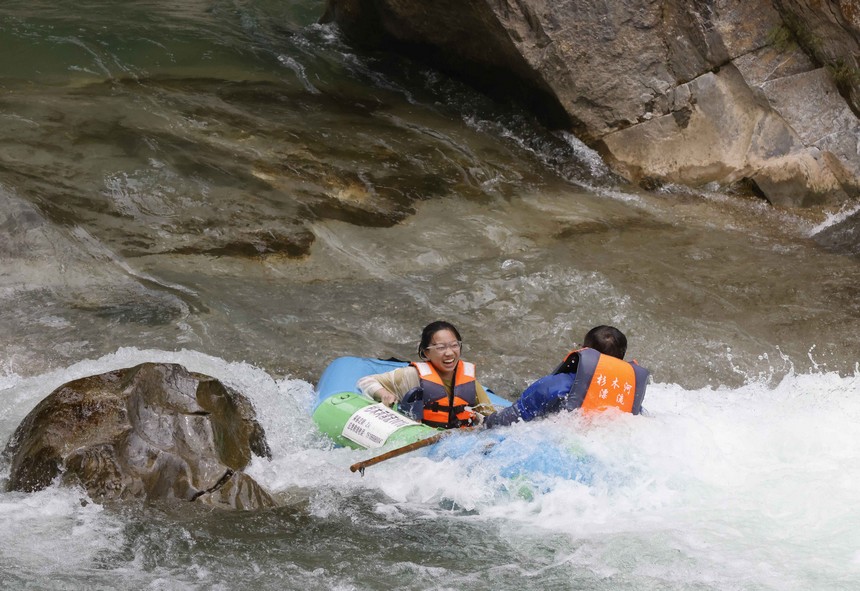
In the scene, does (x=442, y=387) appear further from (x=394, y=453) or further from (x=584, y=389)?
(x=584, y=389)

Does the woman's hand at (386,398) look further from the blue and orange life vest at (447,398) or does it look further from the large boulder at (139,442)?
the large boulder at (139,442)

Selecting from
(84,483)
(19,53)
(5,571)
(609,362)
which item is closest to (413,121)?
(19,53)

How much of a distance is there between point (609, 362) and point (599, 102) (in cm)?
484

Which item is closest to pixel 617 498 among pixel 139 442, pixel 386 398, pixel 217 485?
pixel 386 398

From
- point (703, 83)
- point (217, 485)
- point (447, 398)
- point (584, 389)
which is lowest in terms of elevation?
point (217, 485)

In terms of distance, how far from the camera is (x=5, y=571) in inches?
139

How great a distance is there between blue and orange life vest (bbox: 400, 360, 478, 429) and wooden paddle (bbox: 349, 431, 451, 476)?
60 cm

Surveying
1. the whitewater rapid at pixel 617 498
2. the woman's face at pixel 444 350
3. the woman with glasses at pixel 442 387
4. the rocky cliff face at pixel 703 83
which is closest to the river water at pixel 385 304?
the whitewater rapid at pixel 617 498

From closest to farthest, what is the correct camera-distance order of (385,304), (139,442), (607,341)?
(139,442) → (607,341) → (385,304)

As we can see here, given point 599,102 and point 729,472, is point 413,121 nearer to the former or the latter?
point 599,102

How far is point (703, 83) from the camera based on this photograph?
8820 mm

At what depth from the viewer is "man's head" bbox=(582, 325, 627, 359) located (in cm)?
485

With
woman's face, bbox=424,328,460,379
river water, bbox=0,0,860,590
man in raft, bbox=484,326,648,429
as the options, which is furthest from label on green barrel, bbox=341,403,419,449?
man in raft, bbox=484,326,648,429

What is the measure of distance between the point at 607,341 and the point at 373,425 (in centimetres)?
128
